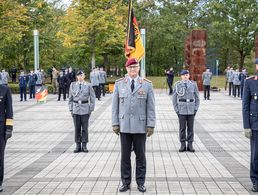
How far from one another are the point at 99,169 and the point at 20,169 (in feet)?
5.00

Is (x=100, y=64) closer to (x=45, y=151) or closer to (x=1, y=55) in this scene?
(x=1, y=55)

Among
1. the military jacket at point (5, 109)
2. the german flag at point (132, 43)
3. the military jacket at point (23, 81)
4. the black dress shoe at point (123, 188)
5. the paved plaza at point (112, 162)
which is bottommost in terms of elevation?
the paved plaza at point (112, 162)

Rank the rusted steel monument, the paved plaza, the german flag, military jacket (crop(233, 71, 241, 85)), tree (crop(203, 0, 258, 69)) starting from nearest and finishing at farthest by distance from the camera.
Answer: the paved plaza < the german flag < military jacket (crop(233, 71, 241, 85)) < the rusted steel monument < tree (crop(203, 0, 258, 69))

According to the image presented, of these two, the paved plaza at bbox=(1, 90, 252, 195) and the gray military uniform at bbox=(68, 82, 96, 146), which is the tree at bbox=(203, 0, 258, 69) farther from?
the gray military uniform at bbox=(68, 82, 96, 146)

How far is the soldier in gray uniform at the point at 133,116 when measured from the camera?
24.8 ft

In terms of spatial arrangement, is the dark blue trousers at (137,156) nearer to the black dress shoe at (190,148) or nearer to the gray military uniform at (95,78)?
the black dress shoe at (190,148)

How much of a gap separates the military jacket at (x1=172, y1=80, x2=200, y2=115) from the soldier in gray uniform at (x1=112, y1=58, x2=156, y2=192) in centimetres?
405

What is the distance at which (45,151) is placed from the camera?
11562 millimetres

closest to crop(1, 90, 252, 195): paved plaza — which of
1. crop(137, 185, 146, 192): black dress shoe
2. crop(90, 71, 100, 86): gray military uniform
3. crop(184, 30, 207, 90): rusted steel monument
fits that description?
crop(137, 185, 146, 192): black dress shoe

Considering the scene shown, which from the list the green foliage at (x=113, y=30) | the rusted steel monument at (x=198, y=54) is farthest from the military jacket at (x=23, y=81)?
the rusted steel monument at (x=198, y=54)

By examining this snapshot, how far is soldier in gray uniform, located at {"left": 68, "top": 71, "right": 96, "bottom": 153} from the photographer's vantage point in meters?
11.6

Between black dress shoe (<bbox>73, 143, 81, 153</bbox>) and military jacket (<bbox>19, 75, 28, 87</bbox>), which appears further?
military jacket (<bbox>19, 75, 28, 87</bbox>)

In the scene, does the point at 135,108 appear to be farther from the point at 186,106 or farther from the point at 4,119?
the point at 186,106

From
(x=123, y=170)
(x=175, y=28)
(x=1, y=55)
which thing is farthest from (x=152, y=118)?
(x=175, y=28)
